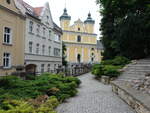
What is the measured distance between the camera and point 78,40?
80.1 meters

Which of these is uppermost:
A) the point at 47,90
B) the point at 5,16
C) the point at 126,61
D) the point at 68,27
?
the point at 68,27

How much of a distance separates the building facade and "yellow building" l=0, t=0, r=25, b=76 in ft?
4.64

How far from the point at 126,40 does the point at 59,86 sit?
551 inches

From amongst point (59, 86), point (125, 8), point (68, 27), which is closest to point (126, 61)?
point (125, 8)

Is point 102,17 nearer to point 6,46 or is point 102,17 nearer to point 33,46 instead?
point 33,46

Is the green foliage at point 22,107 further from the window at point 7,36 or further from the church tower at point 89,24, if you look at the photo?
the church tower at point 89,24

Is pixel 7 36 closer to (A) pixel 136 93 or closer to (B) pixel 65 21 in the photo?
(A) pixel 136 93

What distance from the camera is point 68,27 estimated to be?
3120 inches

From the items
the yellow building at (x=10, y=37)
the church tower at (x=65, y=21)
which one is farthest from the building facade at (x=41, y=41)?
the church tower at (x=65, y=21)

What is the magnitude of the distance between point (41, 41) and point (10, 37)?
27.4 ft

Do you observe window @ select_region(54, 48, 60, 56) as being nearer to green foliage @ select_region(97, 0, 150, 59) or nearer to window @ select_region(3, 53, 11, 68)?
green foliage @ select_region(97, 0, 150, 59)

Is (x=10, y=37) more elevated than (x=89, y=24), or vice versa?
(x=89, y=24)

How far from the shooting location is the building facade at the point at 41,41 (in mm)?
27438

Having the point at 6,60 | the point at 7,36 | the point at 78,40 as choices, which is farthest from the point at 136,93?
the point at 78,40
